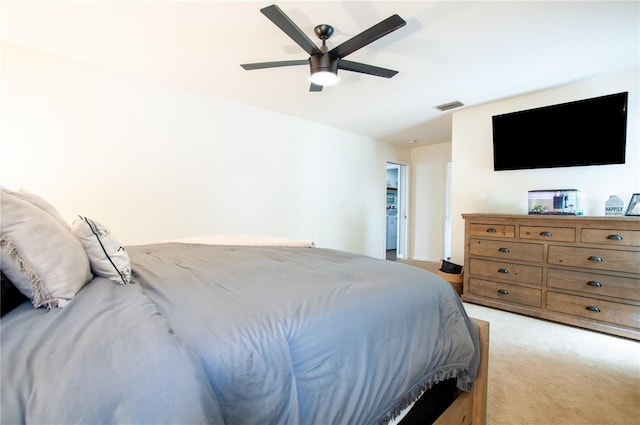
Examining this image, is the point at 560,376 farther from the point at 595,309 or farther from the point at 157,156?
the point at 157,156

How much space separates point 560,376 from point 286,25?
9.16 feet

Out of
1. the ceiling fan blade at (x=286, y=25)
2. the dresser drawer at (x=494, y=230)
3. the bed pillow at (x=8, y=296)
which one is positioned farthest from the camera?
the dresser drawer at (x=494, y=230)

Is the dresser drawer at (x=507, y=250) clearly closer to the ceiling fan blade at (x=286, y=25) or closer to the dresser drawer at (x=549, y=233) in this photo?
Result: the dresser drawer at (x=549, y=233)

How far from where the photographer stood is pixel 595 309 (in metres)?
2.48

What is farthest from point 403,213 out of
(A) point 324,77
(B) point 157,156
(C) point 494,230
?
(B) point 157,156

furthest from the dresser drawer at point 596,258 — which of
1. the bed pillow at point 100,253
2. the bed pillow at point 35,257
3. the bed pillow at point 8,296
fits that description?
the bed pillow at point 8,296

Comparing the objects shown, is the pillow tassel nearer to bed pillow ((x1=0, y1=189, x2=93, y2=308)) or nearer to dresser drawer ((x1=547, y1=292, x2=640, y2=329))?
bed pillow ((x1=0, y1=189, x2=93, y2=308))

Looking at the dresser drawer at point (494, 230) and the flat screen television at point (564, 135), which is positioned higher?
the flat screen television at point (564, 135)

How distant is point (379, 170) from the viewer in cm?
536

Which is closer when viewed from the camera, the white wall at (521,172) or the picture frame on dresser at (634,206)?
the picture frame on dresser at (634,206)

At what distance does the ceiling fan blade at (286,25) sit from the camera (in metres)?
1.51

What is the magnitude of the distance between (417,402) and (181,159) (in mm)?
3007

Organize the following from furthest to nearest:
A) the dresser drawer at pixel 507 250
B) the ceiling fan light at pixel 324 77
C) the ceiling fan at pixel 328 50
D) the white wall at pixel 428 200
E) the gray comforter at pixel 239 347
Answer: 1. the white wall at pixel 428 200
2. the dresser drawer at pixel 507 250
3. the ceiling fan light at pixel 324 77
4. the ceiling fan at pixel 328 50
5. the gray comforter at pixel 239 347

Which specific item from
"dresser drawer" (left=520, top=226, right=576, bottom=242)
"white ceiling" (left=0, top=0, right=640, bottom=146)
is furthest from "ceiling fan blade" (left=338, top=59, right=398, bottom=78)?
"dresser drawer" (left=520, top=226, right=576, bottom=242)
